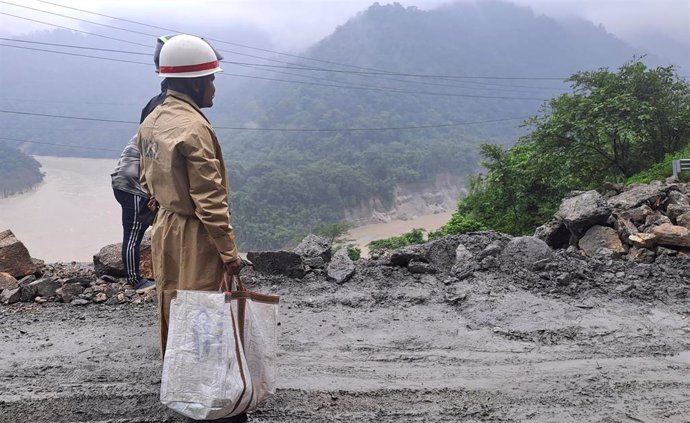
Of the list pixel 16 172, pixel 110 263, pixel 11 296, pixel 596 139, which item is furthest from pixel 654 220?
pixel 16 172

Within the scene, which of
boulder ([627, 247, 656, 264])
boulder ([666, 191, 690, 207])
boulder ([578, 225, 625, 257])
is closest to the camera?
boulder ([627, 247, 656, 264])

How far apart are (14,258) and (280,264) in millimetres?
2840

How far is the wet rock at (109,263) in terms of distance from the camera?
558 cm

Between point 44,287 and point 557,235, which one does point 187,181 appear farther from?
point 557,235

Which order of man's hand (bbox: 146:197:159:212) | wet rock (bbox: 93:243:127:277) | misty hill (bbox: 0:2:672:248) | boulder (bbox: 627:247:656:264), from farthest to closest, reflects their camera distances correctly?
misty hill (bbox: 0:2:672:248), boulder (bbox: 627:247:656:264), wet rock (bbox: 93:243:127:277), man's hand (bbox: 146:197:159:212)

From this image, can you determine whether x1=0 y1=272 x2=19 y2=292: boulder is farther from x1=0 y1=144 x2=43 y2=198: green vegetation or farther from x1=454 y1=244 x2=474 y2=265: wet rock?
x1=0 y1=144 x2=43 y2=198: green vegetation

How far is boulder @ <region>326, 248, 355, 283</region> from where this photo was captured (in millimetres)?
5477

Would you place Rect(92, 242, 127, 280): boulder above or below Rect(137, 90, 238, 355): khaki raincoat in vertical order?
below

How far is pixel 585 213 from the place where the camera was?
6.96 metres

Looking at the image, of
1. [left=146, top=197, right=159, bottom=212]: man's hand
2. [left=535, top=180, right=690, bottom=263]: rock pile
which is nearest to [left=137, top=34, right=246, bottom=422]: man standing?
[left=146, top=197, right=159, bottom=212]: man's hand

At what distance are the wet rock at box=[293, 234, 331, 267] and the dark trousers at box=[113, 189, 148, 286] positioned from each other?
1.71 m

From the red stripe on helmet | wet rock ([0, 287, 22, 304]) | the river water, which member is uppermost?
the red stripe on helmet

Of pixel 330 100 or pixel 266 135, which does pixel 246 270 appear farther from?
pixel 330 100

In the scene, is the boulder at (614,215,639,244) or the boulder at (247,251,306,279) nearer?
the boulder at (247,251,306,279)
